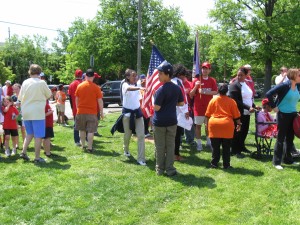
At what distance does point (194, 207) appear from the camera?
192 inches

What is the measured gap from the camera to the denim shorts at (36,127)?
23.0ft

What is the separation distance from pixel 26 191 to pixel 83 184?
822 mm

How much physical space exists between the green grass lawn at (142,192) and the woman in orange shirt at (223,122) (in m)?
0.39

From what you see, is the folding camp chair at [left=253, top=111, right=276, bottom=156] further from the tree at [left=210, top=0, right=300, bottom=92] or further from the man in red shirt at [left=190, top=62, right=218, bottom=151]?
the tree at [left=210, top=0, right=300, bottom=92]

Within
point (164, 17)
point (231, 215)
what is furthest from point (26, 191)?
point (164, 17)

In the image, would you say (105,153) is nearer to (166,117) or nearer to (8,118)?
(8,118)

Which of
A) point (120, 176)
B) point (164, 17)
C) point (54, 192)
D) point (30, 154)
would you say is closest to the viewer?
point (54, 192)

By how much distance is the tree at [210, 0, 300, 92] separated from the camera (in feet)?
103

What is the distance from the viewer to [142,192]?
549cm

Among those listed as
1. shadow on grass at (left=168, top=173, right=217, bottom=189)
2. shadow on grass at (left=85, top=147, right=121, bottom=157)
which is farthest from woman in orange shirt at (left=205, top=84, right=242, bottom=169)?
shadow on grass at (left=85, top=147, right=121, bottom=157)

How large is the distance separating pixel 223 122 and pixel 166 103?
1.14 meters

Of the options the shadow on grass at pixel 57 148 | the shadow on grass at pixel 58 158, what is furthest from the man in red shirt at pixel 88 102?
the shadow on grass at pixel 57 148

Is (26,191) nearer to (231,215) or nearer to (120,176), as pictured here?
(120,176)

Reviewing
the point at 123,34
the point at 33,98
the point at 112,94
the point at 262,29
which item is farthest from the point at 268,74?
the point at 33,98
